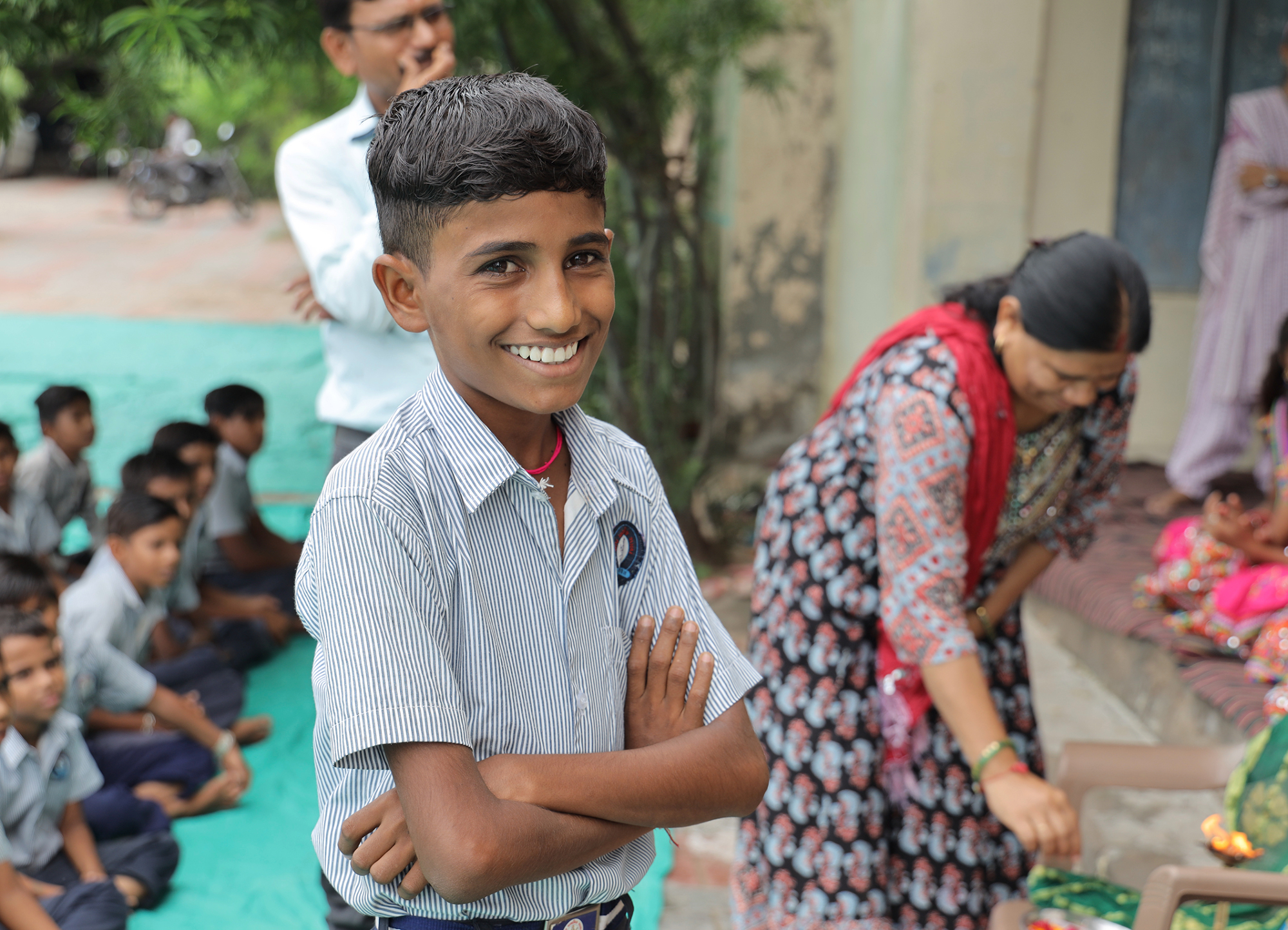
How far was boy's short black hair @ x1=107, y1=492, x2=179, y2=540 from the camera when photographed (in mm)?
3393

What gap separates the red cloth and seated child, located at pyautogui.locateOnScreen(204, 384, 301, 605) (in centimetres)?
315

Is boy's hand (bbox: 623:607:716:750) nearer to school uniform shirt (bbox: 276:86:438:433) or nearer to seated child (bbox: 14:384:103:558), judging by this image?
school uniform shirt (bbox: 276:86:438:433)

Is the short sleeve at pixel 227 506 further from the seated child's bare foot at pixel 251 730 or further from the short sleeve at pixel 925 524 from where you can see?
the short sleeve at pixel 925 524

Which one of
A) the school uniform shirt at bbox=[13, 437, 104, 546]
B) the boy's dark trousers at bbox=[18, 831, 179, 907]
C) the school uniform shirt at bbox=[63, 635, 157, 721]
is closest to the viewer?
the boy's dark trousers at bbox=[18, 831, 179, 907]

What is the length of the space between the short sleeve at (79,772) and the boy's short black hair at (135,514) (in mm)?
747

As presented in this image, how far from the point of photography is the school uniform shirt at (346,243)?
2.15 m

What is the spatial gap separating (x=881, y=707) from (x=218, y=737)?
201cm

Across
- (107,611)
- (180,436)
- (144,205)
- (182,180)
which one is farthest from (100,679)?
(182,180)

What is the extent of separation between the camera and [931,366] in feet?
6.56

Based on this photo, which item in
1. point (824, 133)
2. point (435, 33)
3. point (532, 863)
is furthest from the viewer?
point (824, 133)

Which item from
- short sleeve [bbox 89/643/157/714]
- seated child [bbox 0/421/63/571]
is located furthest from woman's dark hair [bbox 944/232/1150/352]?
seated child [bbox 0/421/63/571]

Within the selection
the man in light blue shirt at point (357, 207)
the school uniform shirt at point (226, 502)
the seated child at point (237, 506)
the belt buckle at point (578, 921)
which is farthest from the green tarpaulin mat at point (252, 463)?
the belt buckle at point (578, 921)

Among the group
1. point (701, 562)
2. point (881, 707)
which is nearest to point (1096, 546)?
point (701, 562)

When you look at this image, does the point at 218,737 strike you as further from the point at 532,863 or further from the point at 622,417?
the point at 532,863
